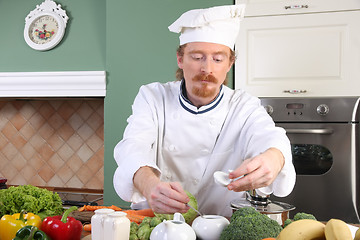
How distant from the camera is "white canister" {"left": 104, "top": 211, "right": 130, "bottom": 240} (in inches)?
37.0

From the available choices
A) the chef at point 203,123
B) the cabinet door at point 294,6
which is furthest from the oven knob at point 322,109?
the chef at point 203,123

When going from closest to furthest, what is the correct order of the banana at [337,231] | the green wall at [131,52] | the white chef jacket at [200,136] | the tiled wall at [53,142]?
the banana at [337,231] → the white chef jacket at [200,136] → the green wall at [131,52] → the tiled wall at [53,142]

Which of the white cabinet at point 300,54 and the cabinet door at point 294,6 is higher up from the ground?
the cabinet door at point 294,6

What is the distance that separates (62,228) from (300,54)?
5.72 feet

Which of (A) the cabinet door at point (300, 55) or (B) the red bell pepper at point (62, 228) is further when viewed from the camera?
(A) the cabinet door at point (300, 55)

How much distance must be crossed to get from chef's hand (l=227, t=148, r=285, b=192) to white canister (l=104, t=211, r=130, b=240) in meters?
0.28

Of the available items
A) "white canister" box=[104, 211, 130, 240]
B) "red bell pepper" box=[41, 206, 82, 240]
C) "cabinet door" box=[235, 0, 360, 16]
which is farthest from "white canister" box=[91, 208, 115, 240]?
"cabinet door" box=[235, 0, 360, 16]

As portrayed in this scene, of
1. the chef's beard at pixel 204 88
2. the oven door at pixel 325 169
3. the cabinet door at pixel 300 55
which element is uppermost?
the cabinet door at pixel 300 55

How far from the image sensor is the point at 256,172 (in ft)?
3.58

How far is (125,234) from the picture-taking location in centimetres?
97

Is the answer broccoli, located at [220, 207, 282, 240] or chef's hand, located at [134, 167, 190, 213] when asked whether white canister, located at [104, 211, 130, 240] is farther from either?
broccoli, located at [220, 207, 282, 240]

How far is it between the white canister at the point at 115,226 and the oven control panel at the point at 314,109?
1515 millimetres

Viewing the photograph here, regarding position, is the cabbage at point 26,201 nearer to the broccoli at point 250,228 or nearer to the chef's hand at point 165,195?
the chef's hand at point 165,195

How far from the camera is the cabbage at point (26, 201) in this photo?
4.23 ft
